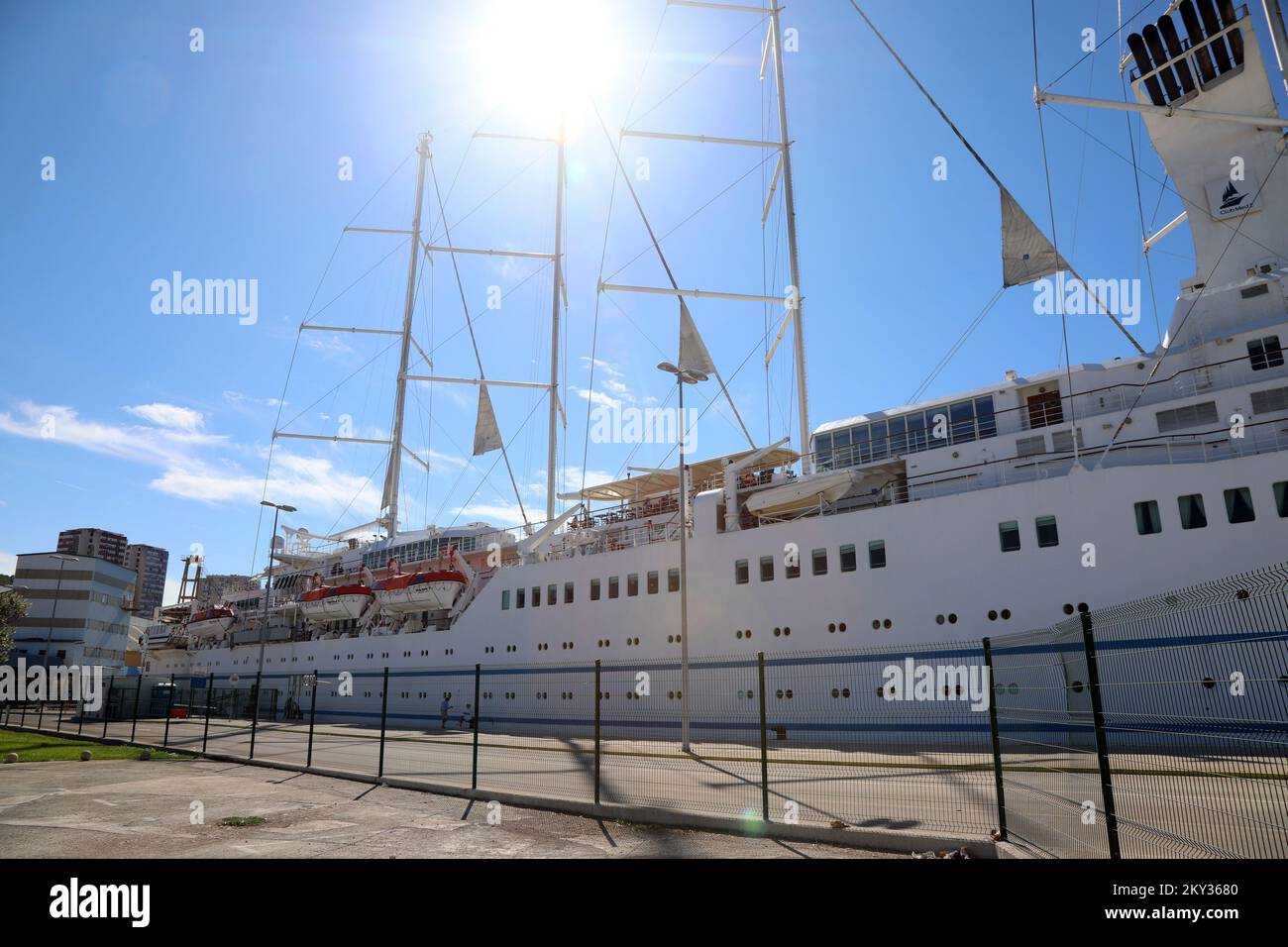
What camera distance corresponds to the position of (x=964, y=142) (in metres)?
19.6

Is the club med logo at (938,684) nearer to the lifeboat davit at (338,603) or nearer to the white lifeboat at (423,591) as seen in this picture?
the white lifeboat at (423,591)

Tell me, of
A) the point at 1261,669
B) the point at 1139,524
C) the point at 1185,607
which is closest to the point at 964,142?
the point at 1139,524

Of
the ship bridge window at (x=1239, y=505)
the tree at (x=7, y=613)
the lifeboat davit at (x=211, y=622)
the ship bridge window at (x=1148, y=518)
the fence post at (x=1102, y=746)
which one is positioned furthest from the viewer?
the lifeboat davit at (x=211, y=622)

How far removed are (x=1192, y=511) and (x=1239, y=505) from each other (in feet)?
2.50

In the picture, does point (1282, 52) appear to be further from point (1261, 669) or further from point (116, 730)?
point (116, 730)

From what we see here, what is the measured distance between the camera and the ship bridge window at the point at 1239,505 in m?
14.6

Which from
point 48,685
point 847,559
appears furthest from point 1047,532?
point 48,685

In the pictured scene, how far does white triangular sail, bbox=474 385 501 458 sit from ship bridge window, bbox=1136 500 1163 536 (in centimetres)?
3122

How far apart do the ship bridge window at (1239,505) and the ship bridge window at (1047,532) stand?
2.96m

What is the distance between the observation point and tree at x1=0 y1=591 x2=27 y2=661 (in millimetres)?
37884

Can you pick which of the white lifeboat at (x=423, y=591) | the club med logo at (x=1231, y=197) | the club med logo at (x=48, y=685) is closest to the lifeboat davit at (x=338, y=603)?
the white lifeboat at (x=423, y=591)

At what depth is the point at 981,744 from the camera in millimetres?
Answer: 13328
